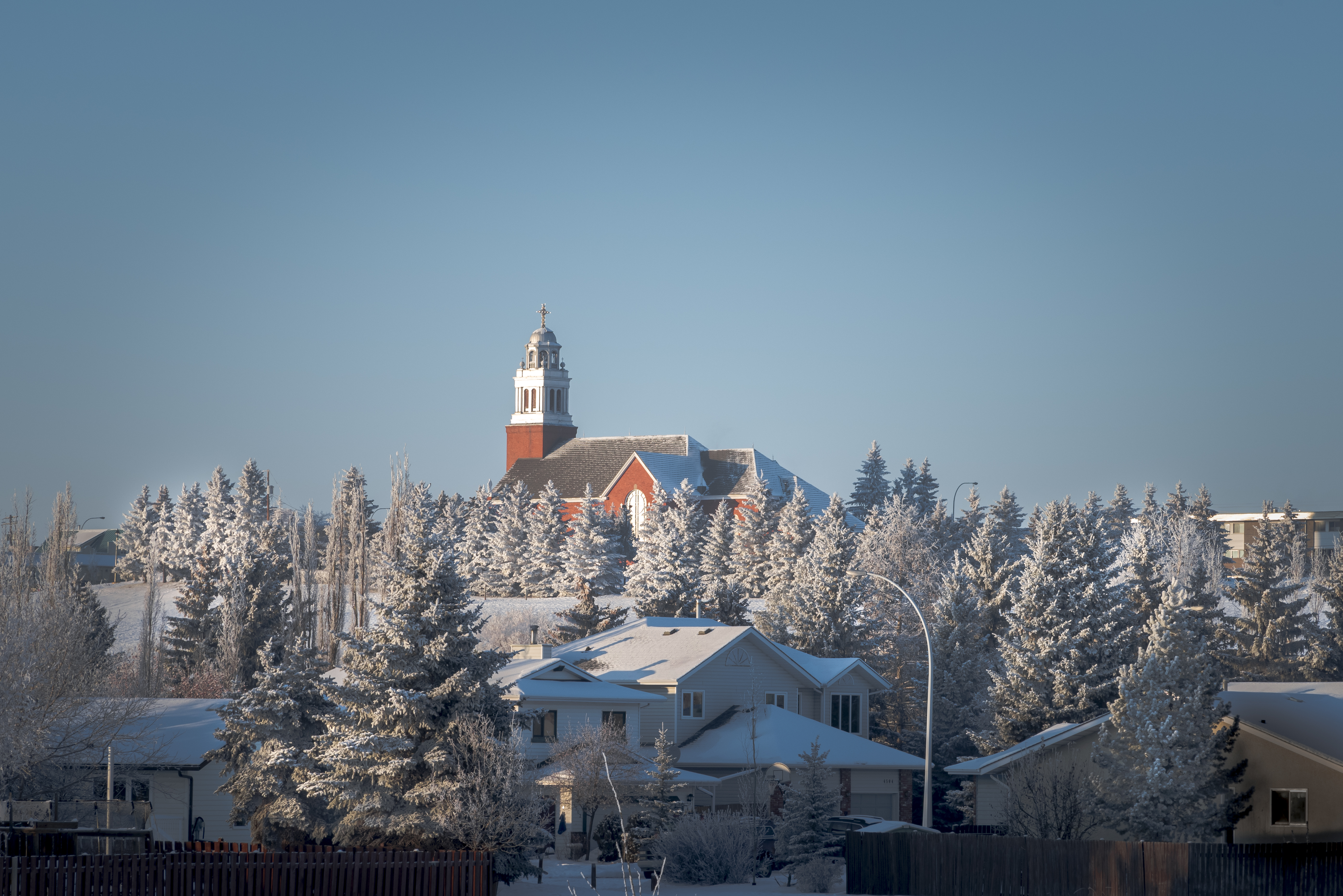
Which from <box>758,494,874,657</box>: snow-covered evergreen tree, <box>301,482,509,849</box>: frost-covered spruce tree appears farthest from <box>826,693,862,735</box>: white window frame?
<box>301,482,509,849</box>: frost-covered spruce tree

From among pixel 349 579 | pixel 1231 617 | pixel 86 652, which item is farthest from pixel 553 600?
pixel 86 652

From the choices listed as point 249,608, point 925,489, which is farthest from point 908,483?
point 249,608

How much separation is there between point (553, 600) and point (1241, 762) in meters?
64.2

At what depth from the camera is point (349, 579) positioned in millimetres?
74875

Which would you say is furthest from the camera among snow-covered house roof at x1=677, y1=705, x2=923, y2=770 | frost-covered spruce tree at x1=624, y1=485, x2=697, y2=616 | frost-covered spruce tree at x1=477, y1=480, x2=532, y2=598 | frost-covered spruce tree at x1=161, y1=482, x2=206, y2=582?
frost-covered spruce tree at x1=161, y1=482, x2=206, y2=582

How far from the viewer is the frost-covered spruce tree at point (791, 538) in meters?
86.5

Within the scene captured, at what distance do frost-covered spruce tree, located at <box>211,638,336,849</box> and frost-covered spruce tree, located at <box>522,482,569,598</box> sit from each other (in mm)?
62314

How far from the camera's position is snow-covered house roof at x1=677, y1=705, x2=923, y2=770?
49.2 m

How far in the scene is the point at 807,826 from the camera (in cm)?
3906

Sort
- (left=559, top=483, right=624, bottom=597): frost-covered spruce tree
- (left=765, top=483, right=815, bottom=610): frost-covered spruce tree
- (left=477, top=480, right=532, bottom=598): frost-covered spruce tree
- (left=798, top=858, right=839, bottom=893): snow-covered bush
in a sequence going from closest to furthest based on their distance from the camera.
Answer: (left=798, top=858, right=839, bottom=893): snow-covered bush, (left=765, top=483, right=815, bottom=610): frost-covered spruce tree, (left=559, top=483, right=624, bottom=597): frost-covered spruce tree, (left=477, top=480, right=532, bottom=598): frost-covered spruce tree

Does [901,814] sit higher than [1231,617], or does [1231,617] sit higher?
[1231,617]

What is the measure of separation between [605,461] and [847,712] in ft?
228

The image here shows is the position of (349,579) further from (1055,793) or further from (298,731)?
(1055,793)

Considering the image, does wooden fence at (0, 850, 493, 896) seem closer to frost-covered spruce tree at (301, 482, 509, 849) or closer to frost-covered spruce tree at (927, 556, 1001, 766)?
frost-covered spruce tree at (301, 482, 509, 849)
